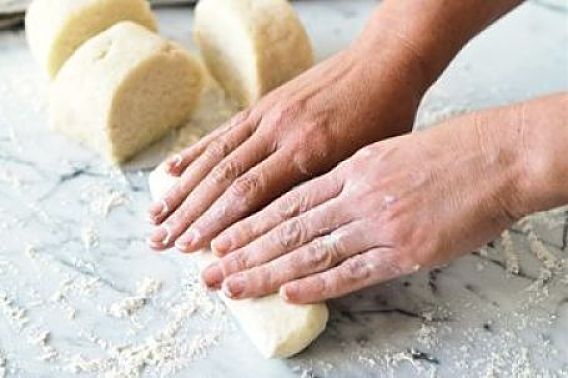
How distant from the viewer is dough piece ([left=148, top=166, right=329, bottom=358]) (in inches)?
45.8

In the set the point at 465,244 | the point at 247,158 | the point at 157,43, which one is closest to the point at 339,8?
the point at 157,43

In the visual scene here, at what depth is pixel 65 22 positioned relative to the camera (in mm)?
1506

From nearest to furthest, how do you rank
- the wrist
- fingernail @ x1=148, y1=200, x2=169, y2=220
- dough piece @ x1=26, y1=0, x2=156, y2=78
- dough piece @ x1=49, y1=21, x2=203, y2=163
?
the wrist, fingernail @ x1=148, y1=200, x2=169, y2=220, dough piece @ x1=49, y1=21, x2=203, y2=163, dough piece @ x1=26, y1=0, x2=156, y2=78

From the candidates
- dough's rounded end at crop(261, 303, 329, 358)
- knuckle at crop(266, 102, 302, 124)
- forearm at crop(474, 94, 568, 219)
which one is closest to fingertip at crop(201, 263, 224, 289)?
dough's rounded end at crop(261, 303, 329, 358)

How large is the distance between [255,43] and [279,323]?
497 mm

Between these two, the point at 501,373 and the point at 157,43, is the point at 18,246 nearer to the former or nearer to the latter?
the point at 157,43

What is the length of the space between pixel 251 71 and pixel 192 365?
0.51 metres

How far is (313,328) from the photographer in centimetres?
117

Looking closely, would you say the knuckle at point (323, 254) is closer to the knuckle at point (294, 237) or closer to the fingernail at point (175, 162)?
the knuckle at point (294, 237)

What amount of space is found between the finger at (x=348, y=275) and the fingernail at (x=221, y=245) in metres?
0.10

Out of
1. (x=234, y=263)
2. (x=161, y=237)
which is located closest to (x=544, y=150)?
(x=234, y=263)

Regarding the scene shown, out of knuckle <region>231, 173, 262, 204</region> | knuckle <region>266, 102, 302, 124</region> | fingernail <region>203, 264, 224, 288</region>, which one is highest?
knuckle <region>266, 102, 302, 124</region>

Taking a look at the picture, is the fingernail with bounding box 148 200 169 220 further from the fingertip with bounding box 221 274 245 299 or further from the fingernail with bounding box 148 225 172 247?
the fingertip with bounding box 221 274 245 299

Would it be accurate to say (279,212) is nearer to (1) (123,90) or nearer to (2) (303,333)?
(2) (303,333)
